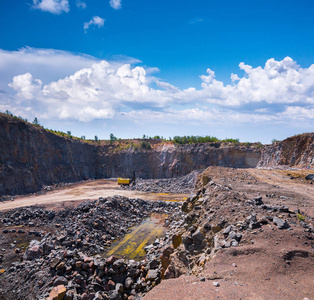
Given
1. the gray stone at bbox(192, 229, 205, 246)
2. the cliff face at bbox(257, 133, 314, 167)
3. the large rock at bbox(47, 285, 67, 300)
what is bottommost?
the large rock at bbox(47, 285, 67, 300)

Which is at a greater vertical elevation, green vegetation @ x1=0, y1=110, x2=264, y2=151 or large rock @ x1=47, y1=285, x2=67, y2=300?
green vegetation @ x1=0, y1=110, x2=264, y2=151

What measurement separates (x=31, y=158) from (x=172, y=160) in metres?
23.9

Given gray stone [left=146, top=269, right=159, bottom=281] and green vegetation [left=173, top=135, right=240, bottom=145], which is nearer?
gray stone [left=146, top=269, right=159, bottom=281]

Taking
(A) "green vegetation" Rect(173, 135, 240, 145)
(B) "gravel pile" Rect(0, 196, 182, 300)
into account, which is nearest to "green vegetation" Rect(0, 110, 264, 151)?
(A) "green vegetation" Rect(173, 135, 240, 145)

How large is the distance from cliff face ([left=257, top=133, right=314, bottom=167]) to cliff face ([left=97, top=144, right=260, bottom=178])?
280 cm

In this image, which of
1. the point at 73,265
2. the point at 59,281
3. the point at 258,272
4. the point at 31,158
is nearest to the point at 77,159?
the point at 31,158

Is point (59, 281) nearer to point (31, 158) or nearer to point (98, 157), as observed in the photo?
point (31, 158)

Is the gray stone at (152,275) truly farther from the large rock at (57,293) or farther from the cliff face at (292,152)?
the cliff face at (292,152)

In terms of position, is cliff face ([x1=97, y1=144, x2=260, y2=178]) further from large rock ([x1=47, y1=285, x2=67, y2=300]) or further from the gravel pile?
large rock ([x1=47, y1=285, x2=67, y2=300])

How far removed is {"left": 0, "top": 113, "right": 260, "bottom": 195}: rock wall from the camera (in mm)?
26422

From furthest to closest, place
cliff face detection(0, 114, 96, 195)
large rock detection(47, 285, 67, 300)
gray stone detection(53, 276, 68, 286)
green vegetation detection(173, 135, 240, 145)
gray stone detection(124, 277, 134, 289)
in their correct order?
green vegetation detection(173, 135, 240, 145) → cliff face detection(0, 114, 96, 195) → gray stone detection(124, 277, 134, 289) → gray stone detection(53, 276, 68, 286) → large rock detection(47, 285, 67, 300)

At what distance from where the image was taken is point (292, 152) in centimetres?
2678

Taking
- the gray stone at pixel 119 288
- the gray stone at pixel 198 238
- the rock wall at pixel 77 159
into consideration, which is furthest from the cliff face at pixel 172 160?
the gray stone at pixel 198 238

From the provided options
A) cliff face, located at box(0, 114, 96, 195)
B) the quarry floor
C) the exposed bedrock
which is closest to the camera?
the quarry floor
